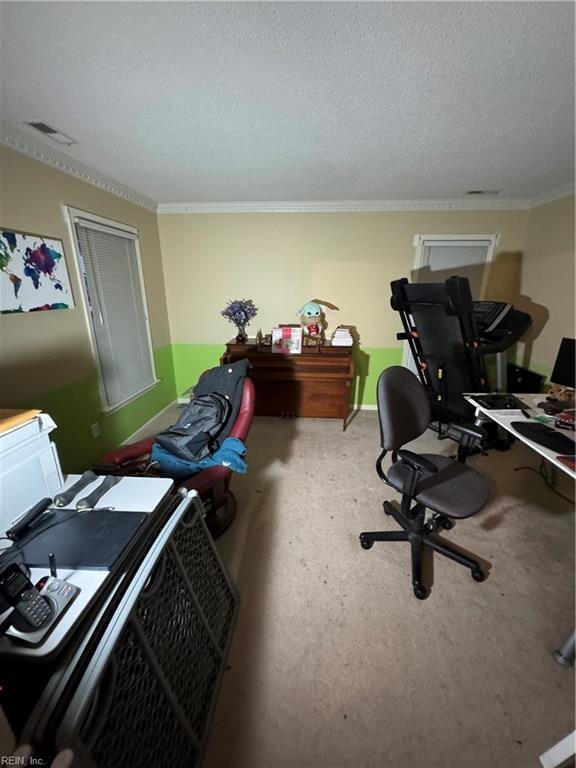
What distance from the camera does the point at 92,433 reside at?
8.07 feet

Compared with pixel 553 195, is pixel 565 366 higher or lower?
lower

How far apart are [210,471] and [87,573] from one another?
0.77m

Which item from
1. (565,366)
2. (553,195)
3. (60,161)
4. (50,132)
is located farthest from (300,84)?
(553,195)

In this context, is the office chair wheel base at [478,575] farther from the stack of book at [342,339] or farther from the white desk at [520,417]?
the stack of book at [342,339]

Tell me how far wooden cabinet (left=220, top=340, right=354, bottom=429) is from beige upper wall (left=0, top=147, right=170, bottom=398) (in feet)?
4.37

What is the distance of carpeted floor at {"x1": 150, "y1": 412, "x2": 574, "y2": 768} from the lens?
40.7 inches

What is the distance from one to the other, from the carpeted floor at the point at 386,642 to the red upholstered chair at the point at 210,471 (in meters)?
0.12

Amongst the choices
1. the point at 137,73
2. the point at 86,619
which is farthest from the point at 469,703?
the point at 137,73

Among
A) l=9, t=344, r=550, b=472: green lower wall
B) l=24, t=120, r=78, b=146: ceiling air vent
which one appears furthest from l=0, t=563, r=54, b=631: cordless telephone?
l=24, t=120, r=78, b=146: ceiling air vent

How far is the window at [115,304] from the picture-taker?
2375mm

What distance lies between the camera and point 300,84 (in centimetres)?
133

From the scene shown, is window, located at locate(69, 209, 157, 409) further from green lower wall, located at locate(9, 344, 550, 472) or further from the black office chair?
the black office chair

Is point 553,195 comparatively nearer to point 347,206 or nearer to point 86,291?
point 347,206

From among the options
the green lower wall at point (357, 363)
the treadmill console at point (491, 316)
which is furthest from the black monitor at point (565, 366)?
the green lower wall at point (357, 363)
